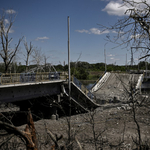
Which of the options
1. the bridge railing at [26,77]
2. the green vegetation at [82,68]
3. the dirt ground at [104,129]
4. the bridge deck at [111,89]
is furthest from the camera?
the bridge deck at [111,89]

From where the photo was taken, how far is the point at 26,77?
16.6m

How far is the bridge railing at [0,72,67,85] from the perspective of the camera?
1502 centimetres

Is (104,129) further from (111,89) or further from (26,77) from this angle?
(111,89)

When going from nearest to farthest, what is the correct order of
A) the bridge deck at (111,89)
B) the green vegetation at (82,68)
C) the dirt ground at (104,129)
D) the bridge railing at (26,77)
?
the green vegetation at (82,68), the dirt ground at (104,129), the bridge railing at (26,77), the bridge deck at (111,89)

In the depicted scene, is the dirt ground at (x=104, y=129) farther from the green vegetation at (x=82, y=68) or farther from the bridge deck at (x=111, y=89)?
the bridge deck at (x=111, y=89)

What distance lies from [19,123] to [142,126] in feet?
39.1

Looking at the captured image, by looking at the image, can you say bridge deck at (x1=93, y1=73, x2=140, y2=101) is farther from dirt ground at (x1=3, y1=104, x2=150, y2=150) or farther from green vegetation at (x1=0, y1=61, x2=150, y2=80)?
dirt ground at (x1=3, y1=104, x2=150, y2=150)

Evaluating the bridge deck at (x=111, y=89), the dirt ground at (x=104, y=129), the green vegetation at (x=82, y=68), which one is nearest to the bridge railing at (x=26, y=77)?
the green vegetation at (x=82, y=68)

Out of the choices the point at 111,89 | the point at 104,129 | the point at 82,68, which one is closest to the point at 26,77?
the point at 104,129

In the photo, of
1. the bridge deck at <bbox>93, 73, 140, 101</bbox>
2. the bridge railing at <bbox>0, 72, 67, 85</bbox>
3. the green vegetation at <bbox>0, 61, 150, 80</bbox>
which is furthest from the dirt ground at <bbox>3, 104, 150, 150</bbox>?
the bridge deck at <bbox>93, 73, 140, 101</bbox>

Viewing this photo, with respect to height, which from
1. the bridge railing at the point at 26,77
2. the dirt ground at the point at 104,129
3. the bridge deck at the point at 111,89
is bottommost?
the dirt ground at the point at 104,129

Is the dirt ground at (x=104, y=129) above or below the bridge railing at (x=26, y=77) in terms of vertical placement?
below

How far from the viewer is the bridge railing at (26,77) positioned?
1502cm

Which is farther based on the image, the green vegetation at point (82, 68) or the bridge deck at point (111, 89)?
the bridge deck at point (111, 89)
